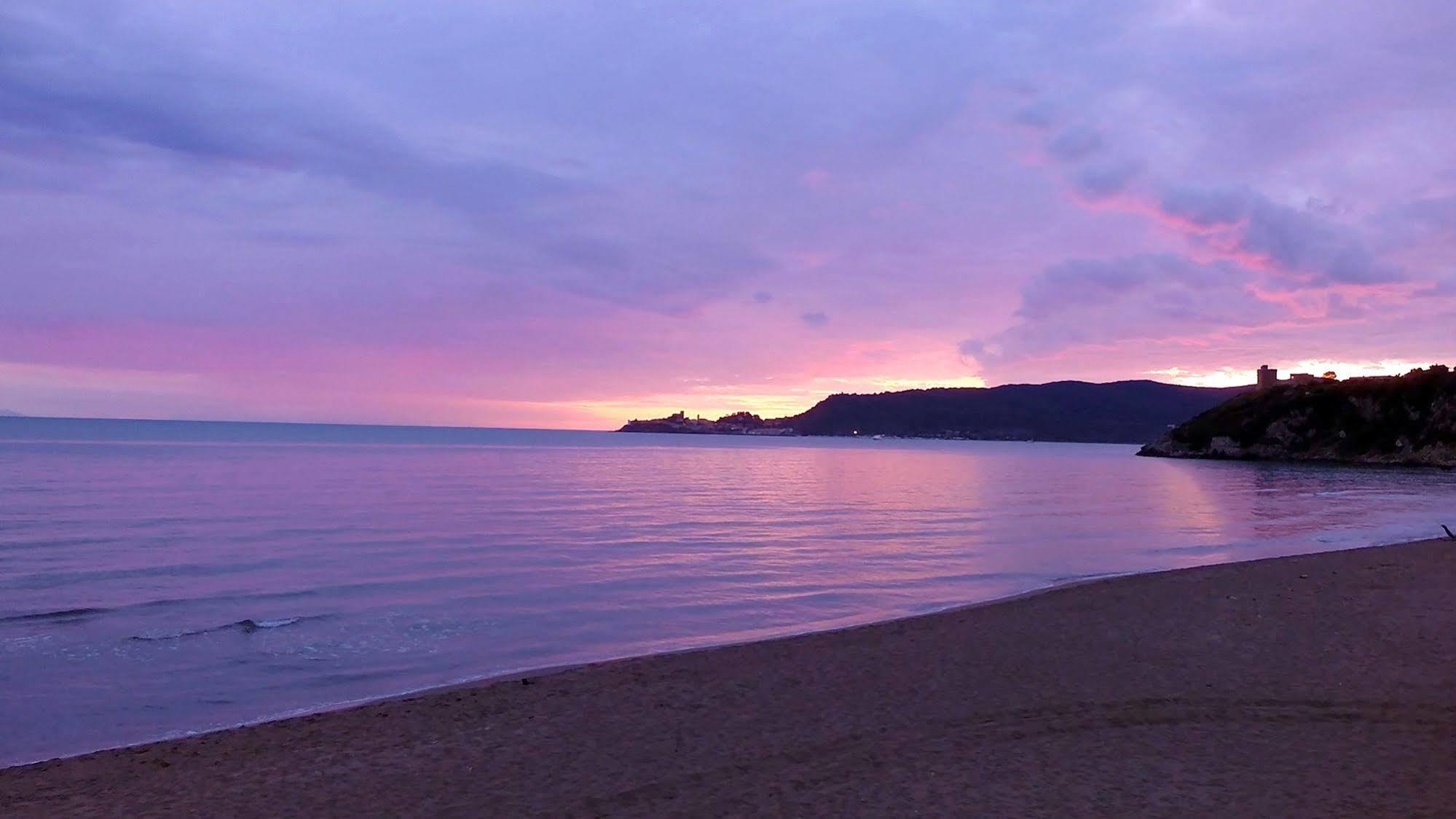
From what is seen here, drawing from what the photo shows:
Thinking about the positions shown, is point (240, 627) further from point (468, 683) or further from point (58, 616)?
point (468, 683)

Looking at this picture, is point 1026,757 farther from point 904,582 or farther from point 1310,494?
point 1310,494

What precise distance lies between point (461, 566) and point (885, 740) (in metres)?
14.6

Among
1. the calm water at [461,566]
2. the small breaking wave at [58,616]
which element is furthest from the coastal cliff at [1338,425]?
the small breaking wave at [58,616]

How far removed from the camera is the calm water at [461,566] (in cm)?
1134

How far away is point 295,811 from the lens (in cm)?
659

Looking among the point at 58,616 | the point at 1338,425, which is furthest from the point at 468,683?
the point at 1338,425

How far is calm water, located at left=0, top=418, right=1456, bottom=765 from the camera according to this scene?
446 inches

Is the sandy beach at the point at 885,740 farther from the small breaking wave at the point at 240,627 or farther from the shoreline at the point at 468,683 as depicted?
the small breaking wave at the point at 240,627

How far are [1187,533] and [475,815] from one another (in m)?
27.9

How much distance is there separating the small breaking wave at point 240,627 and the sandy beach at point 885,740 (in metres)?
5.48

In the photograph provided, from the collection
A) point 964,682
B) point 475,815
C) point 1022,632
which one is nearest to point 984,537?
point 1022,632

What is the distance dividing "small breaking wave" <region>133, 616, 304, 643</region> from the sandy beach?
5483 millimetres

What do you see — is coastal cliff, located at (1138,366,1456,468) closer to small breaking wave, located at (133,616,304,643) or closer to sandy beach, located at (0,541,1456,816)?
sandy beach, located at (0,541,1456,816)

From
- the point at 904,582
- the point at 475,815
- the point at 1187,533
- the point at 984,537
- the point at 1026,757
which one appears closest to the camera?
the point at 475,815
